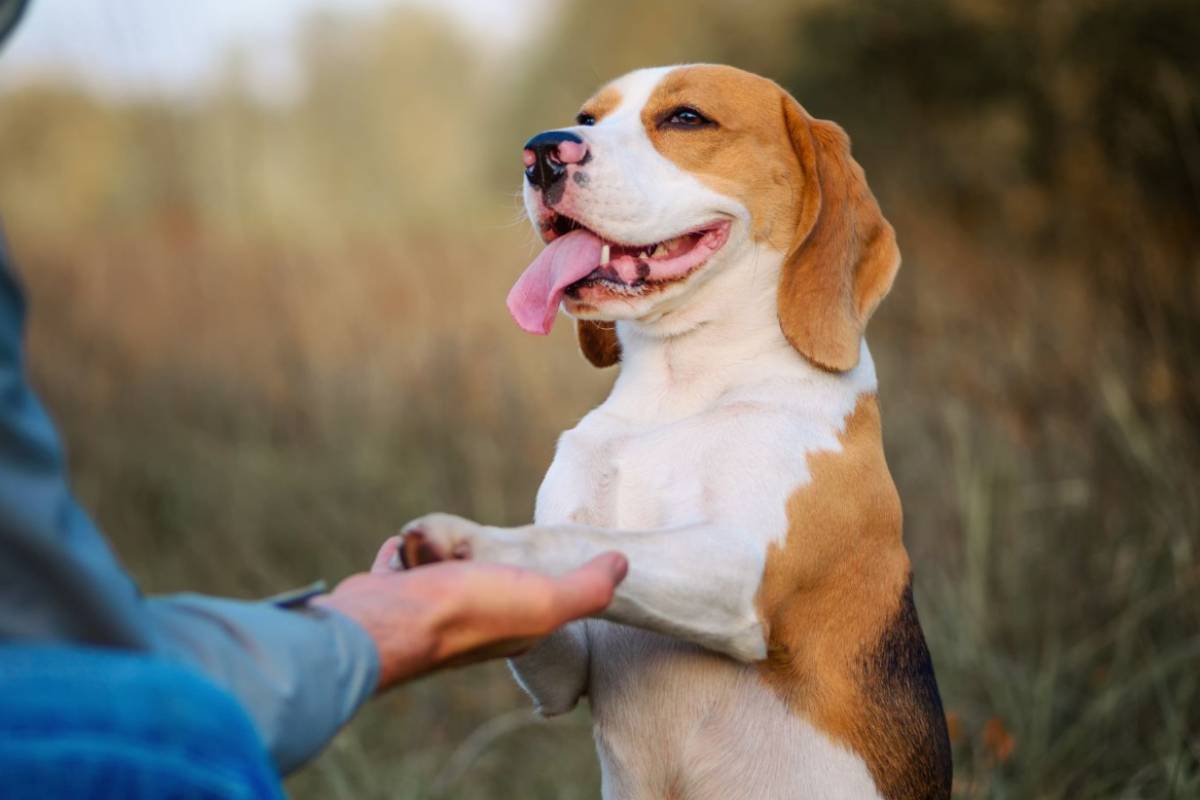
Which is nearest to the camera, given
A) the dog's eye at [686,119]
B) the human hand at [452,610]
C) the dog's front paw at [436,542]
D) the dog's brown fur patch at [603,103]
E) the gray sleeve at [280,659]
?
the gray sleeve at [280,659]

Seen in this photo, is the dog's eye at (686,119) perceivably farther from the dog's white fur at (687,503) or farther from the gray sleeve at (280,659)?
the gray sleeve at (280,659)

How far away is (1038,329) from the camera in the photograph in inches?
229

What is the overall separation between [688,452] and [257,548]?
423cm

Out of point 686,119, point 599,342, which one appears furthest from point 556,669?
point 686,119

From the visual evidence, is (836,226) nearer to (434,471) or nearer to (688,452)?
(688,452)

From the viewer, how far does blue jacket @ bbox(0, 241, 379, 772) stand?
1350mm

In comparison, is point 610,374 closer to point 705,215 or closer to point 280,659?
point 705,215

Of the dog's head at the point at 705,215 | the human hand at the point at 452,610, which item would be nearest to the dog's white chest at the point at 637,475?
the dog's head at the point at 705,215

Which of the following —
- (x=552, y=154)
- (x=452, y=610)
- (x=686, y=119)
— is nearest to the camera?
(x=452, y=610)

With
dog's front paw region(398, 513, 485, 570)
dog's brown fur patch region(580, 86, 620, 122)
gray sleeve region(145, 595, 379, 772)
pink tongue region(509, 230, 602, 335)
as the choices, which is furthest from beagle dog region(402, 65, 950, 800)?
gray sleeve region(145, 595, 379, 772)

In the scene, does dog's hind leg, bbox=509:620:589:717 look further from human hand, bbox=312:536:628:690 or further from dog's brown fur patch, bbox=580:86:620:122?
dog's brown fur patch, bbox=580:86:620:122

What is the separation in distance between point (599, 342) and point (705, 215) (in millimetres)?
516

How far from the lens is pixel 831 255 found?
281cm

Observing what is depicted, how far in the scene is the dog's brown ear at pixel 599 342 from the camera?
3.16 m
